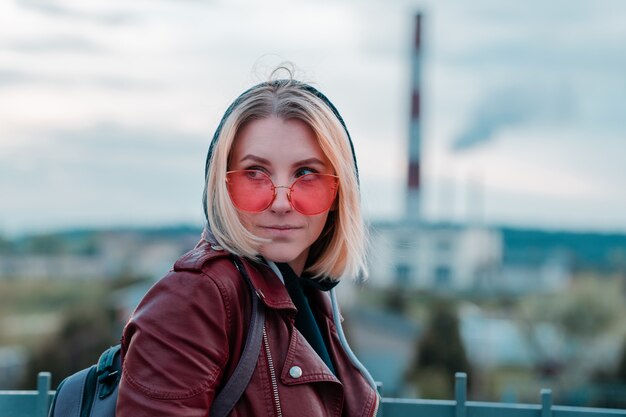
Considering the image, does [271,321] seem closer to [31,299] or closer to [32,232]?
[31,299]

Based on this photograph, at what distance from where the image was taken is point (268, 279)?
1.59 meters

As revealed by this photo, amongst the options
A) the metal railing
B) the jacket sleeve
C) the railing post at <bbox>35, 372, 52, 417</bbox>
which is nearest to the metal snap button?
the jacket sleeve

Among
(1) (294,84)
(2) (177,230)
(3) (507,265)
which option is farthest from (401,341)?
(1) (294,84)

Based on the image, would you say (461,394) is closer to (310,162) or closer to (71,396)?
(310,162)

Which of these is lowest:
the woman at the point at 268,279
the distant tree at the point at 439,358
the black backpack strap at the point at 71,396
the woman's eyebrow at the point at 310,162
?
the distant tree at the point at 439,358

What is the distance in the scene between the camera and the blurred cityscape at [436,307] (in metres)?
30.7

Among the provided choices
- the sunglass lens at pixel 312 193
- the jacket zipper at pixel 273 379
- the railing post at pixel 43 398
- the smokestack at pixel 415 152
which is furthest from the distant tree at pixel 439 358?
the jacket zipper at pixel 273 379

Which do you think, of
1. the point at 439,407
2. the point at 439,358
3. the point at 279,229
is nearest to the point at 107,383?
the point at 279,229

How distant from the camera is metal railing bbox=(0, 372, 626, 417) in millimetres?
2104

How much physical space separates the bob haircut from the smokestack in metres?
36.8

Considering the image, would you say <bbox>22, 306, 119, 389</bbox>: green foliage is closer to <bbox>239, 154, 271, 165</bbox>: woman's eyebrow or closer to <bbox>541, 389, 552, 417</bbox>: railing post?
<bbox>541, 389, 552, 417</bbox>: railing post

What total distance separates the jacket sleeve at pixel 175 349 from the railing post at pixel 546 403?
3.09 ft

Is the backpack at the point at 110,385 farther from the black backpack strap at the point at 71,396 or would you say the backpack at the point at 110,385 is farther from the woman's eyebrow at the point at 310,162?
the woman's eyebrow at the point at 310,162

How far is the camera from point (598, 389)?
91.4ft
